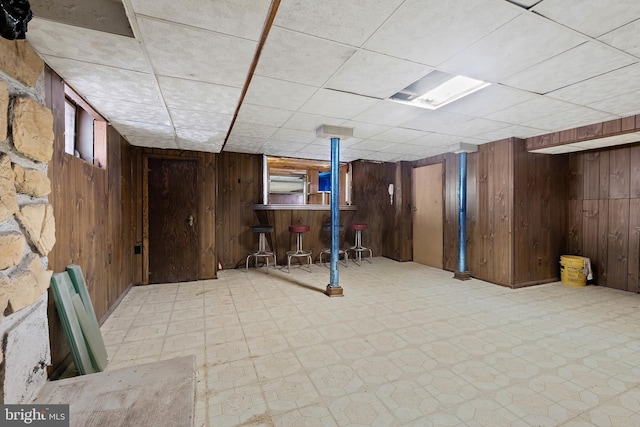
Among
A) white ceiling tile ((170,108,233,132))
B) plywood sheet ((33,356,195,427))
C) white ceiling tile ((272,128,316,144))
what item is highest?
white ceiling tile ((272,128,316,144))

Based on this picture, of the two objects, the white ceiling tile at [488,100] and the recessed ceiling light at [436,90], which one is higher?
the recessed ceiling light at [436,90]

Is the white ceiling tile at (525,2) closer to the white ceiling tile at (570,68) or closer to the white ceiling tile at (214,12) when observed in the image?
the white ceiling tile at (570,68)

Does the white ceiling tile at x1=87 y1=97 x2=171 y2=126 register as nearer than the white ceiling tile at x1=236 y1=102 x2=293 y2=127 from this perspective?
Yes

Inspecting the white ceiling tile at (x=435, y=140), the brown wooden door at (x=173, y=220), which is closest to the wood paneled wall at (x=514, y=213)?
the white ceiling tile at (x=435, y=140)

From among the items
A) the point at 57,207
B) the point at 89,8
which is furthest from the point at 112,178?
the point at 89,8

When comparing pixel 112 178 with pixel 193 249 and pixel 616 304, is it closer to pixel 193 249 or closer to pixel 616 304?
pixel 193 249

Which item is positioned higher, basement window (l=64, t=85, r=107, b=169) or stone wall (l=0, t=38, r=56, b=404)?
basement window (l=64, t=85, r=107, b=169)

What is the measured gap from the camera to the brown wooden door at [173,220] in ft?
14.1

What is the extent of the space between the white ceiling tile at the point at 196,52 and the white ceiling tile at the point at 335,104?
783 millimetres

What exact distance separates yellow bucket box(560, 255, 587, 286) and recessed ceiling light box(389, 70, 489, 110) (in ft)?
11.8

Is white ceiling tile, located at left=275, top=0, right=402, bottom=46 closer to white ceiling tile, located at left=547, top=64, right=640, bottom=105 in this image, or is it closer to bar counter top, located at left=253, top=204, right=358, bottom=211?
white ceiling tile, located at left=547, top=64, right=640, bottom=105

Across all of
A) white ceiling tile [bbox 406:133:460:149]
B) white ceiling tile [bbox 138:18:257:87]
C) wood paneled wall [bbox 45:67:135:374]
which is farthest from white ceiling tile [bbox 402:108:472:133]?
wood paneled wall [bbox 45:67:135:374]

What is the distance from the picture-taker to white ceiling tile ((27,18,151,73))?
1501mm

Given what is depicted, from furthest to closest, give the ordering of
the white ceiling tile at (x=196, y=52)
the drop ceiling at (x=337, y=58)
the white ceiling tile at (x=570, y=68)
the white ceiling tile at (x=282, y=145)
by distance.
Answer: the white ceiling tile at (x=282, y=145) < the white ceiling tile at (x=570, y=68) < the white ceiling tile at (x=196, y=52) < the drop ceiling at (x=337, y=58)
